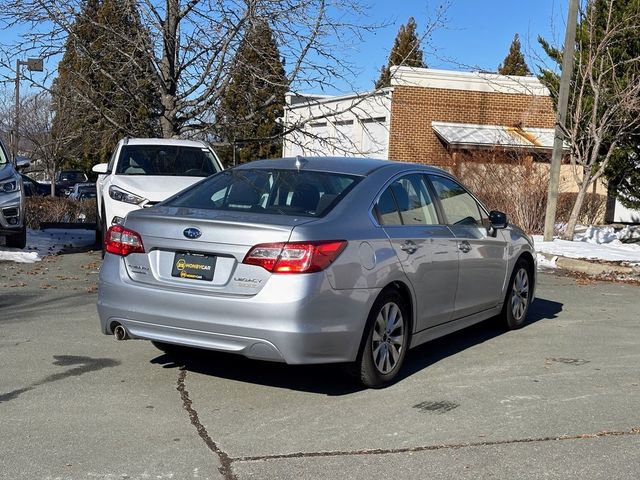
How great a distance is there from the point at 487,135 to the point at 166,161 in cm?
1643

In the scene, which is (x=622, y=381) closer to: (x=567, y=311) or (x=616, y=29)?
(x=567, y=311)

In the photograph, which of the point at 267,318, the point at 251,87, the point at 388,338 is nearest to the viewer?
the point at 267,318

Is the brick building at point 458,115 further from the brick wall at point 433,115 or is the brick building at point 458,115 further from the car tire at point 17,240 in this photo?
the car tire at point 17,240

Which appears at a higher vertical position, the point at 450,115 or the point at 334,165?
the point at 450,115

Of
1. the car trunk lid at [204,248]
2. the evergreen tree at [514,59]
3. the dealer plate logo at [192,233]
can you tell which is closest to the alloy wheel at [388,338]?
the car trunk lid at [204,248]

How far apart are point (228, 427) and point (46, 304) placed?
4509mm

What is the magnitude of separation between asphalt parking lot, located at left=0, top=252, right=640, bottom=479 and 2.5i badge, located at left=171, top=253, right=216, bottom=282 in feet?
2.74

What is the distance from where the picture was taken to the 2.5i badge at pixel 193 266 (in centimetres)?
533

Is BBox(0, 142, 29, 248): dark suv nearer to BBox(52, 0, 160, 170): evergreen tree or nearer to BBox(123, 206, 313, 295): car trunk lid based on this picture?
BBox(52, 0, 160, 170): evergreen tree

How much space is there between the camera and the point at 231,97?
15.1m

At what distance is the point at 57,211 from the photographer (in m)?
18.4

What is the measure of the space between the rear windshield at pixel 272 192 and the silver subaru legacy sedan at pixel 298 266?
1cm

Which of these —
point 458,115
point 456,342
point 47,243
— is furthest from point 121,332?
point 458,115

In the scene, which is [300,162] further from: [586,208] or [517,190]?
[586,208]
